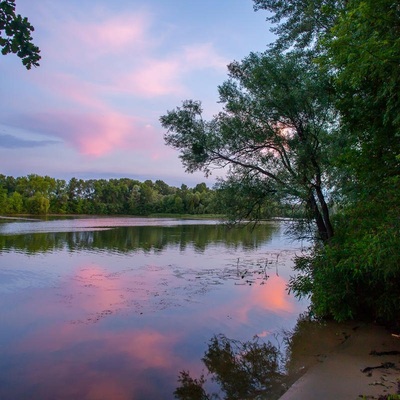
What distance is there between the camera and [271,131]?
11727 mm

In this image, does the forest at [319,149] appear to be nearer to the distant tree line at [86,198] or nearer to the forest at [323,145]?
the forest at [323,145]

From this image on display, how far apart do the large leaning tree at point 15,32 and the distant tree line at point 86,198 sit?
87695 mm

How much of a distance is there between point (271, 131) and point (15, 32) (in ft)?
30.1

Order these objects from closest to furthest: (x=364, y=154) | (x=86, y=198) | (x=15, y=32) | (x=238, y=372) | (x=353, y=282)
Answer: (x=15, y=32), (x=364, y=154), (x=238, y=372), (x=353, y=282), (x=86, y=198)

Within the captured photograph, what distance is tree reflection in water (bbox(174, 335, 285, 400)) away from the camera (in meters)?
6.69

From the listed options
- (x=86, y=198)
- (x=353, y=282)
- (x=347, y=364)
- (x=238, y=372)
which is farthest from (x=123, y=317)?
(x=86, y=198)

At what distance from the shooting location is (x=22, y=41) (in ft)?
12.3

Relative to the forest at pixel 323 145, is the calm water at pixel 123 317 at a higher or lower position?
lower

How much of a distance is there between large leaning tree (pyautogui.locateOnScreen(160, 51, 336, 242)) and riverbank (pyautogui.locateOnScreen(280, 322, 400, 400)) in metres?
3.23

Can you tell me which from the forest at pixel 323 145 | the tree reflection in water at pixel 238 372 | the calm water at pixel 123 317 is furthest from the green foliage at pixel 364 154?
the calm water at pixel 123 317

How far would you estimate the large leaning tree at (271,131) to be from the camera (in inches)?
427

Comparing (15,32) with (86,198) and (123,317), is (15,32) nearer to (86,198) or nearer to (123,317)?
(123,317)

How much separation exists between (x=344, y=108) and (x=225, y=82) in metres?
7.52

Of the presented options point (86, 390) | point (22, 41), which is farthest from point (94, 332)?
point (22, 41)
